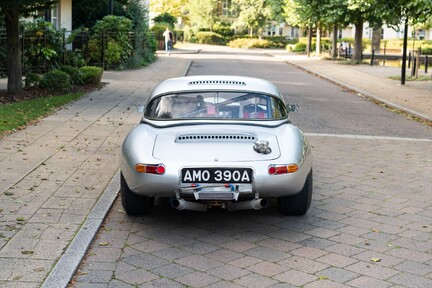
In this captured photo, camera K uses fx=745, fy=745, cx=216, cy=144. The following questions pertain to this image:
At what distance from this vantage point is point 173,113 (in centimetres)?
735

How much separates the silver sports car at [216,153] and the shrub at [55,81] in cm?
1227

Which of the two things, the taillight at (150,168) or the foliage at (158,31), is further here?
the foliage at (158,31)

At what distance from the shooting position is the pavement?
5586 millimetres

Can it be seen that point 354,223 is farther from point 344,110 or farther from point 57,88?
point 57,88

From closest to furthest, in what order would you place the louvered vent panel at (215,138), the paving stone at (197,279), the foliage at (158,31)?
the paving stone at (197,279)
the louvered vent panel at (215,138)
the foliage at (158,31)

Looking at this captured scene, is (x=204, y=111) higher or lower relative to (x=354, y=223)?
higher

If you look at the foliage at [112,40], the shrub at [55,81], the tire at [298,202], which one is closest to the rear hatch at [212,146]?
the tire at [298,202]

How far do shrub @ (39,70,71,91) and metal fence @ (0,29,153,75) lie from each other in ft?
16.0

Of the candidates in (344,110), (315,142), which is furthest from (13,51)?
(315,142)

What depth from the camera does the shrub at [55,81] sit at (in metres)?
19.4

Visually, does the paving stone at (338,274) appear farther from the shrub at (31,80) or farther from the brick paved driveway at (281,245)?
the shrub at (31,80)

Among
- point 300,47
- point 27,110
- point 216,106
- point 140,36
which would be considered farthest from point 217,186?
point 300,47

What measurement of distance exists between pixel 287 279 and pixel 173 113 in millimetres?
2508

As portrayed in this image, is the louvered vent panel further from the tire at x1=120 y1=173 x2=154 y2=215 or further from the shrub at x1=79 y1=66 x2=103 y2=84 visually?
the shrub at x1=79 y1=66 x2=103 y2=84
